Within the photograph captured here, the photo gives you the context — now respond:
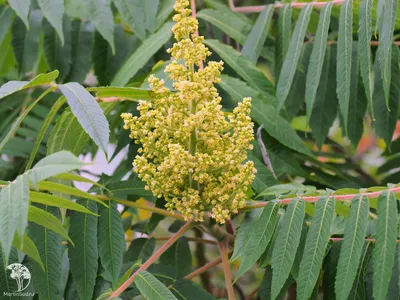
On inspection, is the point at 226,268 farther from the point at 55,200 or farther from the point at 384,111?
the point at 384,111

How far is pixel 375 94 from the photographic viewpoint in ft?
6.82

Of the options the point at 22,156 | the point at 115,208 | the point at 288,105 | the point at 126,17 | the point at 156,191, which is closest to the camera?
the point at 156,191

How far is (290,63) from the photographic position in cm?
186

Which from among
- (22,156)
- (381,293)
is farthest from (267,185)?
(22,156)

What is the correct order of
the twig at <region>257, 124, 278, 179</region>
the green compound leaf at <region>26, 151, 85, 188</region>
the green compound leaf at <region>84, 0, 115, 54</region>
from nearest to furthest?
the green compound leaf at <region>26, 151, 85, 188</region> < the twig at <region>257, 124, 278, 179</region> < the green compound leaf at <region>84, 0, 115, 54</region>

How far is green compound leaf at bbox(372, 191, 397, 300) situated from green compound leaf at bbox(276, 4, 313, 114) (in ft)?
1.51

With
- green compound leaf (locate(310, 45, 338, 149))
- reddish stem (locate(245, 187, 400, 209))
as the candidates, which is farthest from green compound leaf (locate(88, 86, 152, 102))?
green compound leaf (locate(310, 45, 338, 149))

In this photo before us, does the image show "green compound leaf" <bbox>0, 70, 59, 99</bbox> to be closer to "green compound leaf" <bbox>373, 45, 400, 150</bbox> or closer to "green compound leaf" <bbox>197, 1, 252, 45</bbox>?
"green compound leaf" <bbox>197, 1, 252, 45</bbox>

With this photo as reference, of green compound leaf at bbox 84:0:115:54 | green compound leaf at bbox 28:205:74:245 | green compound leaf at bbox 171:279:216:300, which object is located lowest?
green compound leaf at bbox 171:279:216:300

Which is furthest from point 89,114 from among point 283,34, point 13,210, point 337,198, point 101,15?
point 283,34

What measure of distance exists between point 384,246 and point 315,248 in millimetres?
138

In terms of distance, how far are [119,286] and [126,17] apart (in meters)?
0.82

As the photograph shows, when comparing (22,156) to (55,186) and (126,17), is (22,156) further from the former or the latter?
(55,186)

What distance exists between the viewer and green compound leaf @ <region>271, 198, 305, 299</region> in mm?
1452
